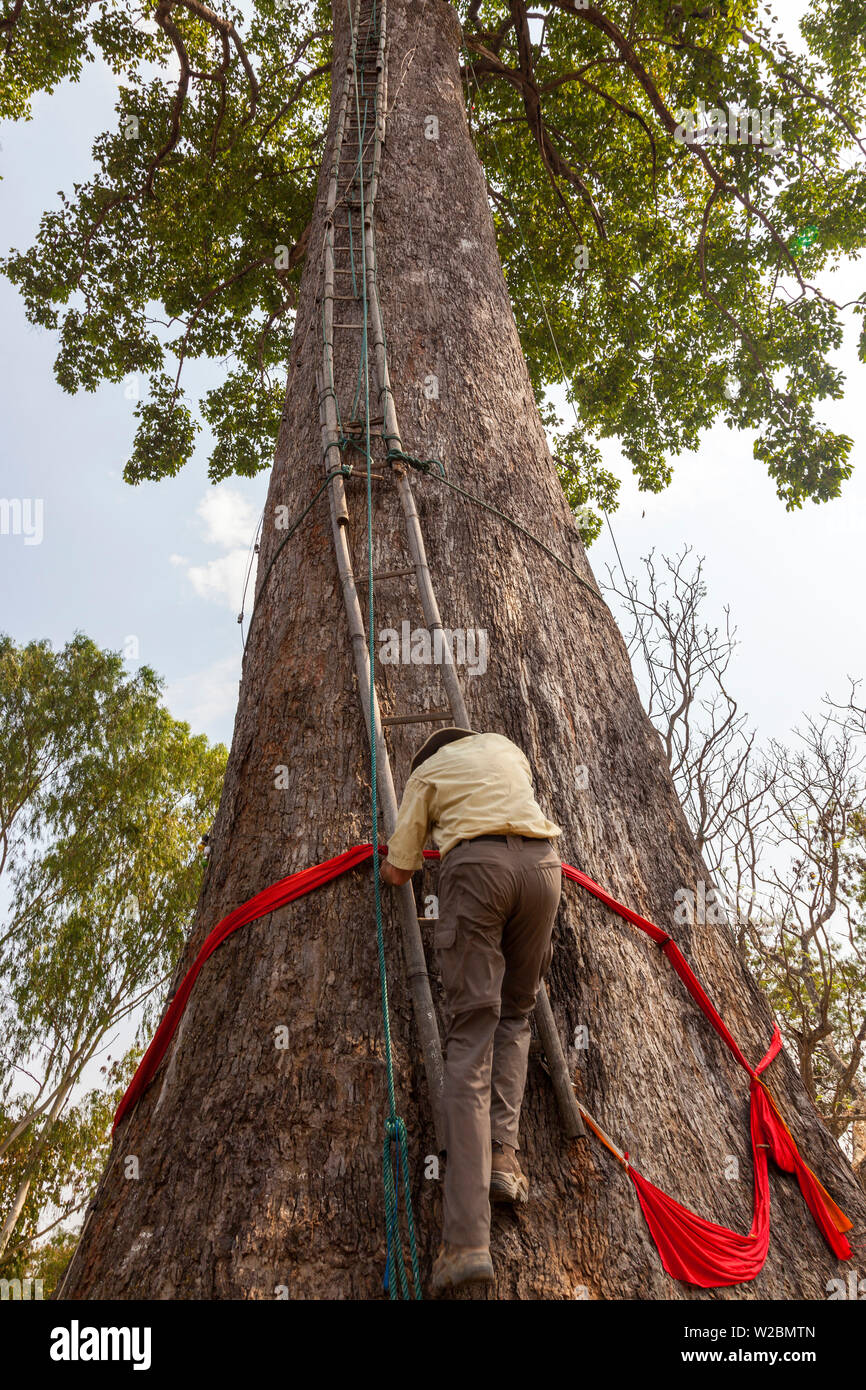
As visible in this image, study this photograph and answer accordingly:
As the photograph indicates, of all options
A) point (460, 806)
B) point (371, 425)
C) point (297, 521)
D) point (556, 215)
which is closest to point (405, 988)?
point (460, 806)

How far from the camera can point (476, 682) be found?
279 centimetres

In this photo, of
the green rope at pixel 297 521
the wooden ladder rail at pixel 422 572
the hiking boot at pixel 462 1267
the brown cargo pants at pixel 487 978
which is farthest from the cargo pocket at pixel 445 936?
the green rope at pixel 297 521

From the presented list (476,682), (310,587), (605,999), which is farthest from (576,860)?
(310,587)

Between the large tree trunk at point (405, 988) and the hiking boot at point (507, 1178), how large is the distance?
6cm

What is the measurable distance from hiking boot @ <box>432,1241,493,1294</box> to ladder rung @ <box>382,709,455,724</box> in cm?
138

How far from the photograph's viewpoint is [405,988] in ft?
6.92

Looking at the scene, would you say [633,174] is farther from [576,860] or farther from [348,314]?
[576,860]

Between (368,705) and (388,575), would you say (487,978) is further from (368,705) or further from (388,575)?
(388,575)

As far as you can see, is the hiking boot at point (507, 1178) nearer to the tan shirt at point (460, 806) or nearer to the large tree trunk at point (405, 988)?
the large tree trunk at point (405, 988)

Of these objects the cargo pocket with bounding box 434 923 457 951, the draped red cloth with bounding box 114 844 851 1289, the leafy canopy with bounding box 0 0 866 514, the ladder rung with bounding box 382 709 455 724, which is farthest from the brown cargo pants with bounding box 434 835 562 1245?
the leafy canopy with bounding box 0 0 866 514

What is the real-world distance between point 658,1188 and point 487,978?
62cm

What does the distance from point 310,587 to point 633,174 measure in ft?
26.6

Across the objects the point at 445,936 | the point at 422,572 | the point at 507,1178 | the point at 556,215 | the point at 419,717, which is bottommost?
the point at 507,1178

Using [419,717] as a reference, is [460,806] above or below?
below
